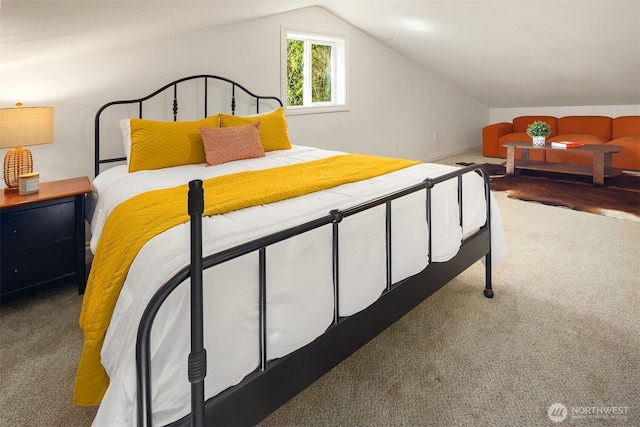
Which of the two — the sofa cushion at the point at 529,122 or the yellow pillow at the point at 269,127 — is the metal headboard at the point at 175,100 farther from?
the sofa cushion at the point at 529,122

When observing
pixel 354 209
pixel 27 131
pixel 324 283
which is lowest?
pixel 324 283

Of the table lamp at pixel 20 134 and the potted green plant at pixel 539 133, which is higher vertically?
the potted green plant at pixel 539 133

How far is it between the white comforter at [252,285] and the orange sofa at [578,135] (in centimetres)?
426

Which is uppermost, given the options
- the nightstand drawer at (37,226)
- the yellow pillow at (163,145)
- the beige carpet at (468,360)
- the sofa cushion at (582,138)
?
the sofa cushion at (582,138)

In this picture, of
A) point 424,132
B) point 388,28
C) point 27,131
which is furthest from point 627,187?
point 27,131

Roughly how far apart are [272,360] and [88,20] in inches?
84.9

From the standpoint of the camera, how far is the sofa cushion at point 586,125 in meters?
5.74

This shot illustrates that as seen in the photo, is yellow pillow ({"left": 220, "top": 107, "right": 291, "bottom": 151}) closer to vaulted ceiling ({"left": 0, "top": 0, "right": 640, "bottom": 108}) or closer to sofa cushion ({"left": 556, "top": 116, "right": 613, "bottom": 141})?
vaulted ceiling ({"left": 0, "top": 0, "right": 640, "bottom": 108})

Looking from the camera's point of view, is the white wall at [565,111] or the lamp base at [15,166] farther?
the white wall at [565,111]

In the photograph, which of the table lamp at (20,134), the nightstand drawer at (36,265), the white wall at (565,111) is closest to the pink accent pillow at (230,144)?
Result: the table lamp at (20,134)

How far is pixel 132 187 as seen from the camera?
2.08 meters

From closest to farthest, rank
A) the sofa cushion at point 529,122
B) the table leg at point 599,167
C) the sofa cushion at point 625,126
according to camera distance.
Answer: the table leg at point 599,167, the sofa cushion at point 625,126, the sofa cushion at point 529,122

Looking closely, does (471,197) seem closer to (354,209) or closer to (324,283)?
(354,209)

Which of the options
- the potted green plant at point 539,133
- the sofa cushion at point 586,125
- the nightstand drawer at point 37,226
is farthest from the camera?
the sofa cushion at point 586,125
